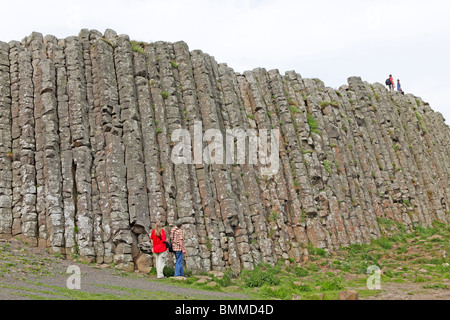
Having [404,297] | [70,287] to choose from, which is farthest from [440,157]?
[70,287]

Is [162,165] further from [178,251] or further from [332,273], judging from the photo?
[332,273]

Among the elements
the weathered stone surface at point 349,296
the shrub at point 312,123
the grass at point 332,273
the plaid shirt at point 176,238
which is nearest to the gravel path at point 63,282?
the grass at point 332,273

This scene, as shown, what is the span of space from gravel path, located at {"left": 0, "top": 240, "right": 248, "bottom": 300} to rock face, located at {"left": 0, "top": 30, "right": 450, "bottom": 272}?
1374mm

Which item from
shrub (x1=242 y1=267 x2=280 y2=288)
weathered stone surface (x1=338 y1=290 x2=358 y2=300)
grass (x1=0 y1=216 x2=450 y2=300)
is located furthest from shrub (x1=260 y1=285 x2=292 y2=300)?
weathered stone surface (x1=338 y1=290 x2=358 y2=300)

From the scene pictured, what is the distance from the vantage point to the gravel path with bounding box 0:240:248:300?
12992mm

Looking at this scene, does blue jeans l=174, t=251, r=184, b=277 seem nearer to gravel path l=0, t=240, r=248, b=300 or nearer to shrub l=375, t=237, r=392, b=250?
gravel path l=0, t=240, r=248, b=300

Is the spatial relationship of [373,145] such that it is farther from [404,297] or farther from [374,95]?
[404,297]

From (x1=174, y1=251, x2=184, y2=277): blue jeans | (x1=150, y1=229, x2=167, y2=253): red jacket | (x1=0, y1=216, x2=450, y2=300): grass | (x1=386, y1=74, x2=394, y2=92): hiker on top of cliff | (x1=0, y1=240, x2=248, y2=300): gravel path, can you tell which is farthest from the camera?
(x1=386, y1=74, x2=394, y2=92): hiker on top of cliff

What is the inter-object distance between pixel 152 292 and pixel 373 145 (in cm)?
2564

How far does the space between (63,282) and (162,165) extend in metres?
8.85

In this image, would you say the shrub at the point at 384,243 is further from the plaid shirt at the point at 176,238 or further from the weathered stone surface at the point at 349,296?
the weathered stone surface at the point at 349,296

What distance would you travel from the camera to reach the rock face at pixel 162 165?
20672 millimetres

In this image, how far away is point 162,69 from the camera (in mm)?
26609

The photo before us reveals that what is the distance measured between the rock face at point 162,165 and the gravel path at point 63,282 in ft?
4.51
